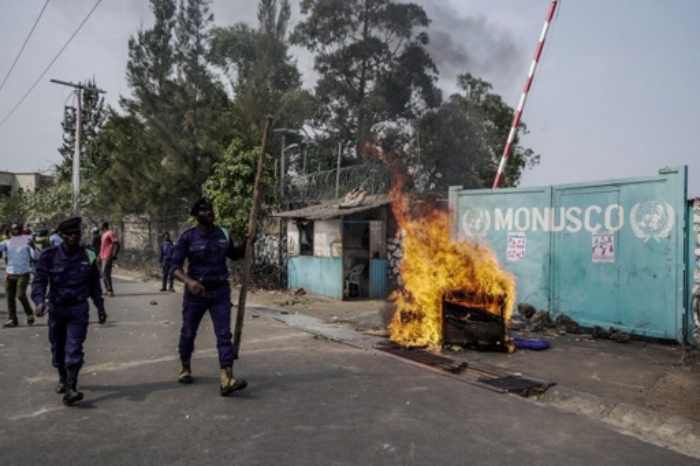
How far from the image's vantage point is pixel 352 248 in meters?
15.1

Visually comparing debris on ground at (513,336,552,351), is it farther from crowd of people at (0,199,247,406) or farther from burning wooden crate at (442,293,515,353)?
crowd of people at (0,199,247,406)

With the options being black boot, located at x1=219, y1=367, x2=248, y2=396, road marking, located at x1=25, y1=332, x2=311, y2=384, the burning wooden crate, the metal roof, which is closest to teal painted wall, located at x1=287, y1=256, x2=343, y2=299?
the metal roof

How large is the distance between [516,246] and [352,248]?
5.40 metres

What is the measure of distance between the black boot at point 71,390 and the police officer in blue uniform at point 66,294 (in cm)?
4

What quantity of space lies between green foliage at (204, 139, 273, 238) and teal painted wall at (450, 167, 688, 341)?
28.0ft

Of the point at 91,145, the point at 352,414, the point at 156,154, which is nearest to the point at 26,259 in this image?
the point at 352,414

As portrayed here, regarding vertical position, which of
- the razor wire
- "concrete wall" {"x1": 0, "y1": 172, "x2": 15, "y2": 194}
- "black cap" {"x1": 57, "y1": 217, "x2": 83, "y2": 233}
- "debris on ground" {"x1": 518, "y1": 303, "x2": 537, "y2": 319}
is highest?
"concrete wall" {"x1": 0, "y1": 172, "x2": 15, "y2": 194}

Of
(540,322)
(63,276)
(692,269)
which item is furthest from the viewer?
(540,322)

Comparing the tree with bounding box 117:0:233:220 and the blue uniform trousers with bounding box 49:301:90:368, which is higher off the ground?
the tree with bounding box 117:0:233:220

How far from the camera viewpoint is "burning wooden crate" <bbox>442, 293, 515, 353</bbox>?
7938 millimetres

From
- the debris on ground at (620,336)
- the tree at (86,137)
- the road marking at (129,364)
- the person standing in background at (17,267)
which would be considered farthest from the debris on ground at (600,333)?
the tree at (86,137)

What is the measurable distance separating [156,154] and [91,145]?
45.5 ft

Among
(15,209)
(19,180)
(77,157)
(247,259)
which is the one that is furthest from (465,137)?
(19,180)

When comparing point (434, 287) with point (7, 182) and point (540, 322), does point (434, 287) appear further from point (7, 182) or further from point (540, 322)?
point (7, 182)
